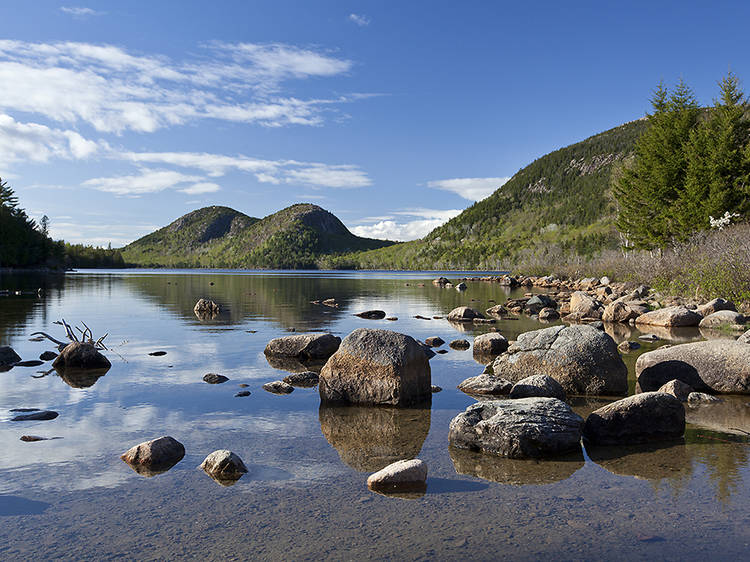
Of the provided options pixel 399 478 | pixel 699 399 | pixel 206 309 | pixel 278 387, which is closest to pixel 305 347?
pixel 278 387

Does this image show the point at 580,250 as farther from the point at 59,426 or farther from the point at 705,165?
the point at 59,426

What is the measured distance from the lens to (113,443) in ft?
28.2

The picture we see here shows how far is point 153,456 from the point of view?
7625 mm

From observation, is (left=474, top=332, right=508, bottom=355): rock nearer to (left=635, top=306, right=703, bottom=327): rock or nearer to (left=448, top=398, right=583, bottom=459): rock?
(left=448, top=398, right=583, bottom=459): rock

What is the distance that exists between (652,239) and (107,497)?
53.2 m

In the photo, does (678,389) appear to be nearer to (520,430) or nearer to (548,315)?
(520,430)

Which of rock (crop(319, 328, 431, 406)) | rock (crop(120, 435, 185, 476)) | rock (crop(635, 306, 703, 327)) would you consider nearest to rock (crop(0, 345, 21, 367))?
rock (crop(120, 435, 185, 476))

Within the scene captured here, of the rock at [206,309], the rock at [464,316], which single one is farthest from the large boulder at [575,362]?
the rock at [206,309]

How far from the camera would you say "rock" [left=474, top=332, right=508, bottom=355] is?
17125mm

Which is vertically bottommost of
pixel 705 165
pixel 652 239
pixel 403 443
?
pixel 403 443

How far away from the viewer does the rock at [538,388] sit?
35.0 ft

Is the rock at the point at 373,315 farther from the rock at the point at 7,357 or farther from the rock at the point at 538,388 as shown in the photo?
the rock at the point at 538,388

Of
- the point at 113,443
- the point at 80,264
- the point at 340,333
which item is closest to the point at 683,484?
the point at 113,443

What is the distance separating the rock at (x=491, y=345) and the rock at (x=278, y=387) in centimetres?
706
